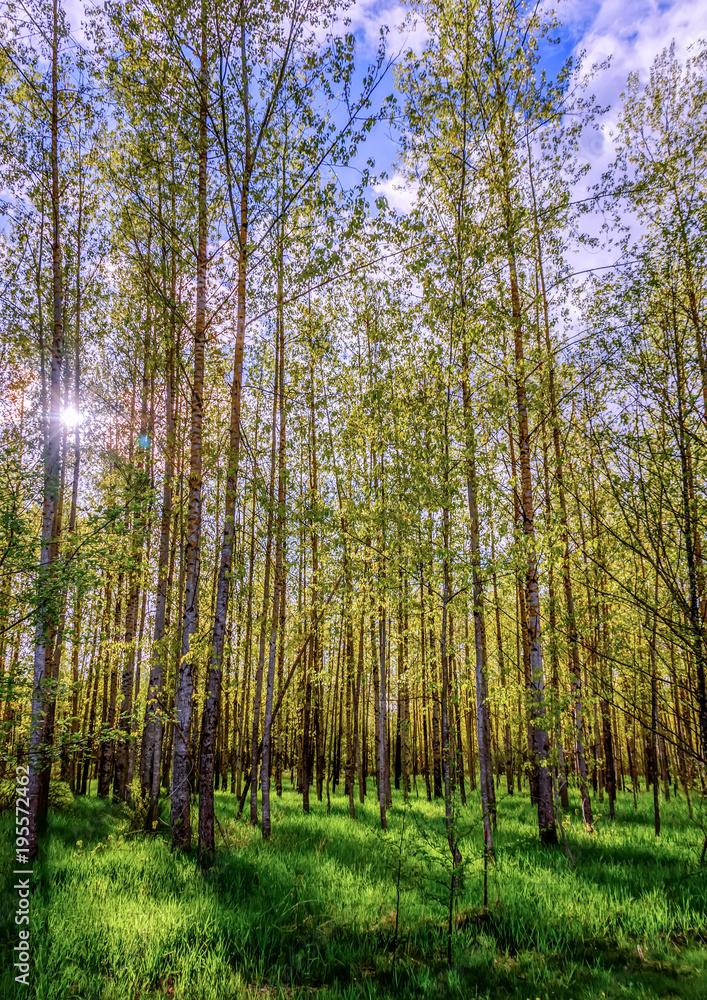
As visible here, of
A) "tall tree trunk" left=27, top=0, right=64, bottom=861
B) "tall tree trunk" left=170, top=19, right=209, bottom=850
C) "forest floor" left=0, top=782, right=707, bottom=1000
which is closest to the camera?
"forest floor" left=0, top=782, right=707, bottom=1000

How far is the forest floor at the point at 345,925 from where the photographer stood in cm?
370

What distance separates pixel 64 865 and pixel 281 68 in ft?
36.0

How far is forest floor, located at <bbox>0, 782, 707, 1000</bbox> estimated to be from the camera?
370 cm

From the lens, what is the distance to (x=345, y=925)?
183 inches

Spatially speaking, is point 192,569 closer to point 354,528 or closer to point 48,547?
point 48,547

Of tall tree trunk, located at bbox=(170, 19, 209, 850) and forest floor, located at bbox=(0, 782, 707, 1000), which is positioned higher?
tall tree trunk, located at bbox=(170, 19, 209, 850)

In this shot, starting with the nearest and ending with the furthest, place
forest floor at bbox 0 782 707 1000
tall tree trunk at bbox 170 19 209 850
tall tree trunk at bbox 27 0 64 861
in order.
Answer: forest floor at bbox 0 782 707 1000
tall tree trunk at bbox 27 0 64 861
tall tree trunk at bbox 170 19 209 850

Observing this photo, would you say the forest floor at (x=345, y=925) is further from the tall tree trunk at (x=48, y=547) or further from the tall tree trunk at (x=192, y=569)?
the tall tree trunk at (x=48, y=547)

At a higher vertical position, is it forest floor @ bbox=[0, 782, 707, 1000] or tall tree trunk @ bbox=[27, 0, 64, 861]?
tall tree trunk @ bbox=[27, 0, 64, 861]

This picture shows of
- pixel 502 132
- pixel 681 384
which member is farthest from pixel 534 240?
pixel 681 384

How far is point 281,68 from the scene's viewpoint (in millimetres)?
6434

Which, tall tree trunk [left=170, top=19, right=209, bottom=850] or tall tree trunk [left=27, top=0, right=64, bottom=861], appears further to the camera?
tall tree trunk [left=170, top=19, right=209, bottom=850]

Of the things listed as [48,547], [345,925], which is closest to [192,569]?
[48,547]

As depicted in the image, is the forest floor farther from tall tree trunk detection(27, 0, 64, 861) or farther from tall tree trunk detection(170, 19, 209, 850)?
tall tree trunk detection(27, 0, 64, 861)
